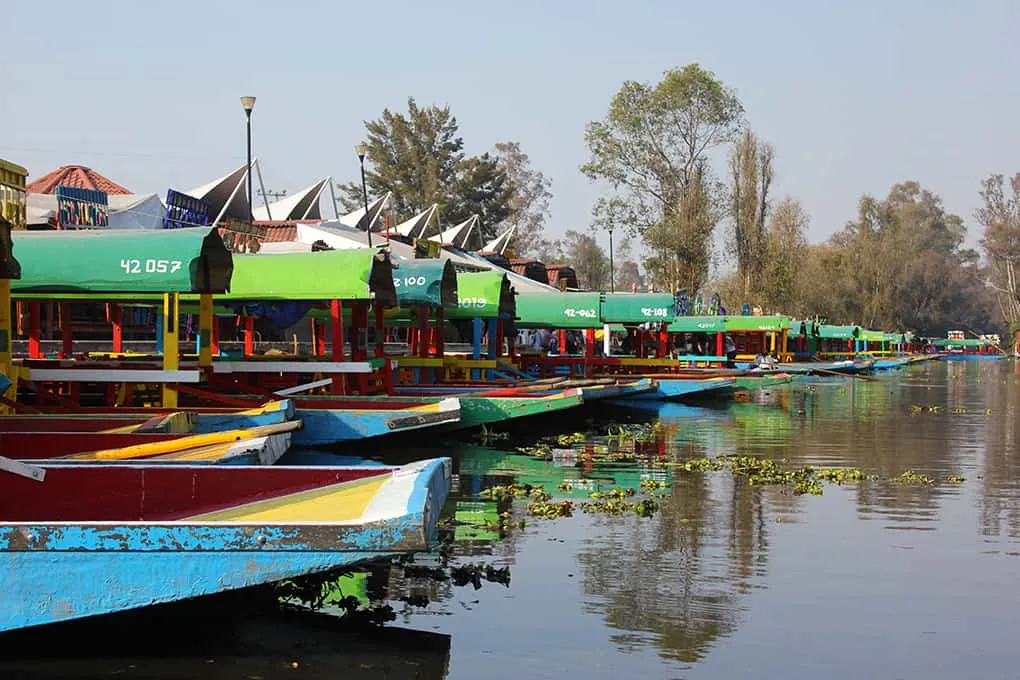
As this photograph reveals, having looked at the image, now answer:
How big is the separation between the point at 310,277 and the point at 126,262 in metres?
3.16

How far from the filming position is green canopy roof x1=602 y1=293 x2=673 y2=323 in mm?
28719

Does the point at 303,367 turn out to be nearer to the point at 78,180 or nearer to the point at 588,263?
the point at 78,180

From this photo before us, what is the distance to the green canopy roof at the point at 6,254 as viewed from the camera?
12320 mm

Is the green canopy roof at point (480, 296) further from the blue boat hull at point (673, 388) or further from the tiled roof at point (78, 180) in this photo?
the tiled roof at point (78, 180)

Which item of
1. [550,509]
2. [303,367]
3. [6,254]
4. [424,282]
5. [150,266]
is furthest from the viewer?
[424,282]

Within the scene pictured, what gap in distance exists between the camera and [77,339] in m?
29.9

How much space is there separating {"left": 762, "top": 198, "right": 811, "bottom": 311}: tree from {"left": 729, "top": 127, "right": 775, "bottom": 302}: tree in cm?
47

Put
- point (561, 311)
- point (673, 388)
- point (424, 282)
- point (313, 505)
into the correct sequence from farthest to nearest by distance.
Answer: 1. point (561, 311)
2. point (673, 388)
3. point (424, 282)
4. point (313, 505)

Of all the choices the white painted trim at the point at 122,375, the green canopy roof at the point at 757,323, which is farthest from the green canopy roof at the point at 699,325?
the white painted trim at the point at 122,375

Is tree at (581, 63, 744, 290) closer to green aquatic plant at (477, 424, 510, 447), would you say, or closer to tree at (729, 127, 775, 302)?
tree at (729, 127, 775, 302)

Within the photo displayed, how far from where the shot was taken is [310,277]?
672 inches

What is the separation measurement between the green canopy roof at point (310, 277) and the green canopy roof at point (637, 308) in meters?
11.9

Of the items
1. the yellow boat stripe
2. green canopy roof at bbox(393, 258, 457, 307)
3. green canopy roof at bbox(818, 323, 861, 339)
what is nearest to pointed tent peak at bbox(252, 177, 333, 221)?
green canopy roof at bbox(818, 323, 861, 339)

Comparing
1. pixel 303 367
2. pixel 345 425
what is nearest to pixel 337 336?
pixel 303 367
